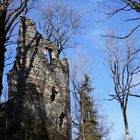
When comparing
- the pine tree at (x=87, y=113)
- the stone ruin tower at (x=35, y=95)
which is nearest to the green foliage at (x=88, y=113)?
the pine tree at (x=87, y=113)

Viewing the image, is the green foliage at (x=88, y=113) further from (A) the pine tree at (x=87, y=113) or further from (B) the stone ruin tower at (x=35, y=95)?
(B) the stone ruin tower at (x=35, y=95)

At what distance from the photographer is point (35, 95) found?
632 inches

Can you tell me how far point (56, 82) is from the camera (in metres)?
17.6

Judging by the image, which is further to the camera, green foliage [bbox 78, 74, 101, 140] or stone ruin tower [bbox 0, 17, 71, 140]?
green foliage [bbox 78, 74, 101, 140]

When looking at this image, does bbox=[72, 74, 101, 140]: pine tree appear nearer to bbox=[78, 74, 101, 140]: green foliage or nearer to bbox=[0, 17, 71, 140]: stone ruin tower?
bbox=[78, 74, 101, 140]: green foliage

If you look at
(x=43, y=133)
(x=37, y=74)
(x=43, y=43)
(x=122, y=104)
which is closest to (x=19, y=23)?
(x=43, y=43)

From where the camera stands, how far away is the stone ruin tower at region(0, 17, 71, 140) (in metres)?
15.0

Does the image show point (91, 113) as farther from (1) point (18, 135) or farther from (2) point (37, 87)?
(1) point (18, 135)

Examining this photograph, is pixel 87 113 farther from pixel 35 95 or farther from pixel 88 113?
pixel 35 95

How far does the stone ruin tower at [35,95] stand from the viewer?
1500 centimetres

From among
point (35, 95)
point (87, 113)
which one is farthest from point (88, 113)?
point (35, 95)

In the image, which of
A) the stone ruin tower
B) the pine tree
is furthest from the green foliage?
the stone ruin tower

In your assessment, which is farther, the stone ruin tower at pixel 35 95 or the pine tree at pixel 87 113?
the pine tree at pixel 87 113

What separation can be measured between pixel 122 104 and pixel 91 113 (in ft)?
23.2
